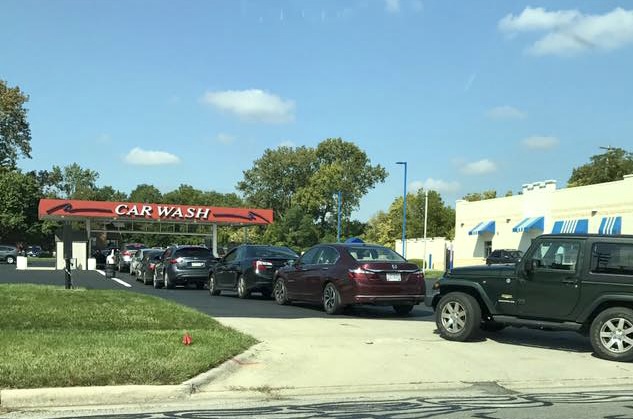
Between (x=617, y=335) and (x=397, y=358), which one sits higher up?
(x=617, y=335)

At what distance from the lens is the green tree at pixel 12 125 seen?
67938 millimetres

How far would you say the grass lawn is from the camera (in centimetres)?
738

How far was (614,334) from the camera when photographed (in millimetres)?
9445

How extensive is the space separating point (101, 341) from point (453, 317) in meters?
5.65

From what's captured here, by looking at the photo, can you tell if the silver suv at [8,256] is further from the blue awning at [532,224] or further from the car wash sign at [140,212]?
the blue awning at [532,224]

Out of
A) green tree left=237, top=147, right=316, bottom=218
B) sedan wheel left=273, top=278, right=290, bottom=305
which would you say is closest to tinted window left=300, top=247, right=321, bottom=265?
sedan wheel left=273, top=278, right=290, bottom=305

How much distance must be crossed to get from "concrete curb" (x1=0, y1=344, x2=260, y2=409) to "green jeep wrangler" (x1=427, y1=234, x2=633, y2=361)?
5241mm

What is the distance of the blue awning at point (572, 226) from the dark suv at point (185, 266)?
22.5 m

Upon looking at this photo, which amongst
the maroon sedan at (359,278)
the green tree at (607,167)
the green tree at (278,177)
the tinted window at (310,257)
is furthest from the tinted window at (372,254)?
the green tree at (278,177)

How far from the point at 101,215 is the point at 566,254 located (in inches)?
1347

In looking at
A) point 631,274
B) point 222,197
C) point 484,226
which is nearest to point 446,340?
point 631,274

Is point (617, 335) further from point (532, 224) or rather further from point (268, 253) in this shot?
point (532, 224)

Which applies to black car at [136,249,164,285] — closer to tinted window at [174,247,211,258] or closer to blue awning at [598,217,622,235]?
tinted window at [174,247,211,258]

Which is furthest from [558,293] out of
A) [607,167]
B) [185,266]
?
[607,167]
